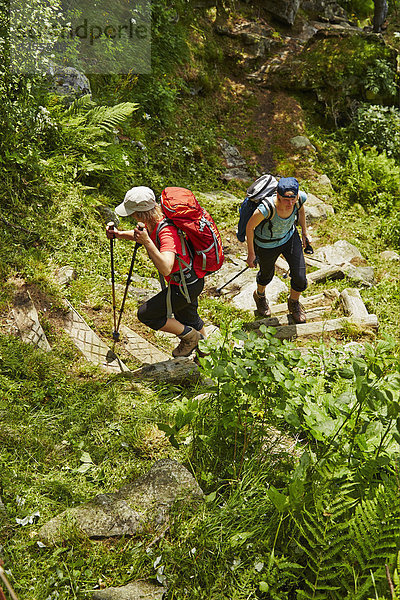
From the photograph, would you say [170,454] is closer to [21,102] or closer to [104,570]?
[104,570]

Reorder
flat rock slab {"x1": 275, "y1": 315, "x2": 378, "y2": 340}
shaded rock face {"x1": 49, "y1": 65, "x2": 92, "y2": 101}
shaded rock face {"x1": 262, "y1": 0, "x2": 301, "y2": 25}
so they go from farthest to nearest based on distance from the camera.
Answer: shaded rock face {"x1": 262, "y1": 0, "x2": 301, "y2": 25}, shaded rock face {"x1": 49, "y1": 65, "x2": 92, "y2": 101}, flat rock slab {"x1": 275, "y1": 315, "x2": 378, "y2": 340}

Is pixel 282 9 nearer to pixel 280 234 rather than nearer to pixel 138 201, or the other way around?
pixel 280 234

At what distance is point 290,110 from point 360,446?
12268mm

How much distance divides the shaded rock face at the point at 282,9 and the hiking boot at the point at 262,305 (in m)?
13.1

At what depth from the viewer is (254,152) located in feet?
37.5

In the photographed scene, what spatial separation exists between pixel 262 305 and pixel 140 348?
205 cm

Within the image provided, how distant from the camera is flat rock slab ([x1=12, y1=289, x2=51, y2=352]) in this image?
4.32 meters

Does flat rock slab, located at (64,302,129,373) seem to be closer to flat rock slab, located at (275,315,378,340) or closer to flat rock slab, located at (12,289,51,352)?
flat rock slab, located at (12,289,51,352)

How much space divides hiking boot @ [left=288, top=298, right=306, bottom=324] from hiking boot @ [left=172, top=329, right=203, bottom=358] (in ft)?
5.89

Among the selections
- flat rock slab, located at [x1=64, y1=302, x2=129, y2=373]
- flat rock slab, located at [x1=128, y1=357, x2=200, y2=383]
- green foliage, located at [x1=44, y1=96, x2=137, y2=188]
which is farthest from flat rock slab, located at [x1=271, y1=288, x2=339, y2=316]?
green foliage, located at [x1=44, y1=96, x2=137, y2=188]

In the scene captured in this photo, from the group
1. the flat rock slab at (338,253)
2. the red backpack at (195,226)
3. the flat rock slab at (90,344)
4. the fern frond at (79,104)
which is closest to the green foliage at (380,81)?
the flat rock slab at (338,253)

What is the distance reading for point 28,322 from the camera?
444 cm

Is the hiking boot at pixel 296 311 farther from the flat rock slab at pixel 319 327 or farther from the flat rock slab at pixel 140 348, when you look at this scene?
the flat rock slab at pixel 140 348

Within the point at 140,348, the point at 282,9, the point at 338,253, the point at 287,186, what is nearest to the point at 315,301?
the point at 338,253
